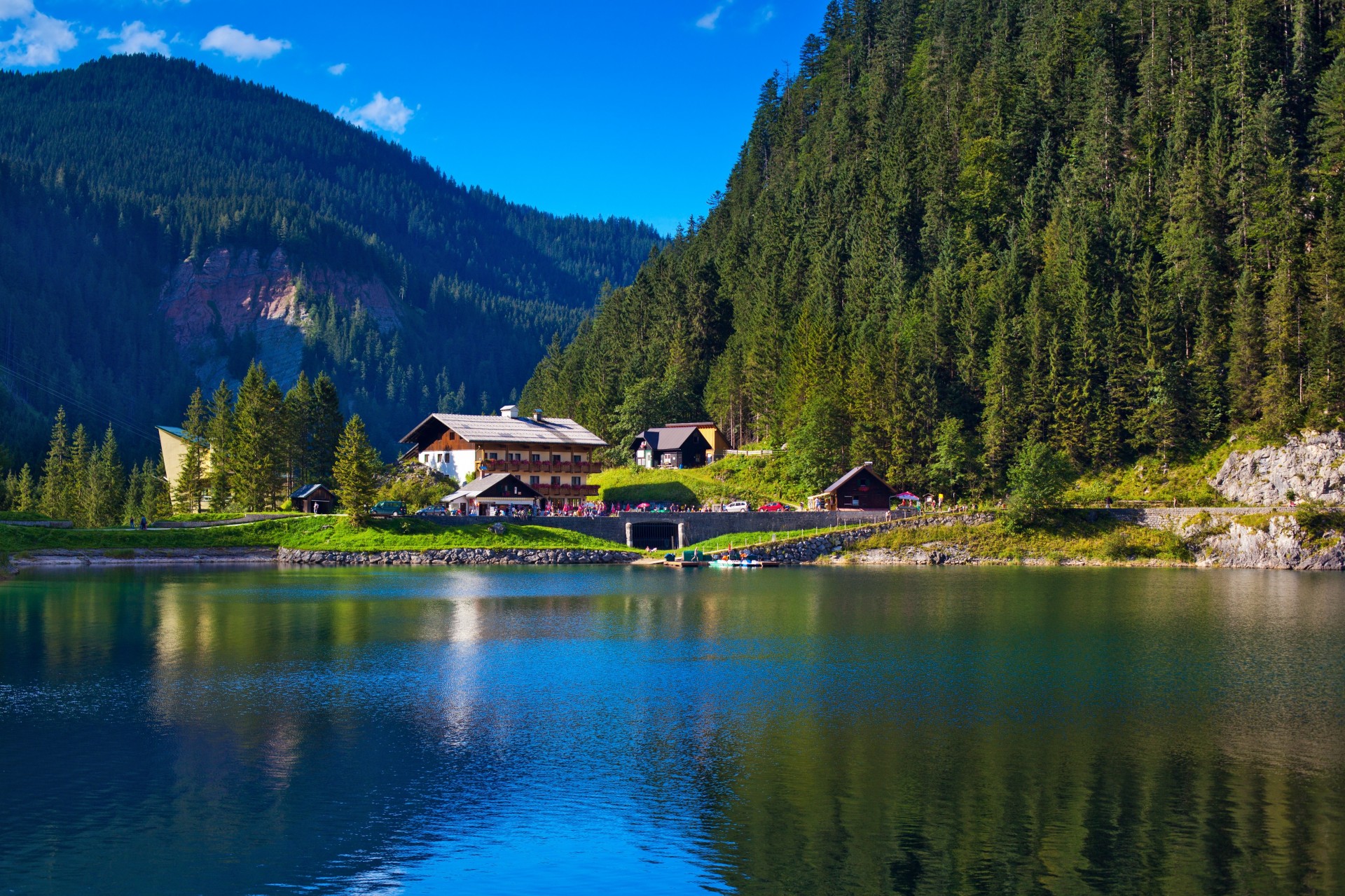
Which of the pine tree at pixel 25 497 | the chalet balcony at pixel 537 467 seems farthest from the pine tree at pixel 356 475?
the pine tree at pixel 25 497

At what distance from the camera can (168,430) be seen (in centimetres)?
13325

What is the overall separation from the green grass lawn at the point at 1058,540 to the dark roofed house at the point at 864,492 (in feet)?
24.2

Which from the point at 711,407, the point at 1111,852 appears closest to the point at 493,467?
the point at 711,407

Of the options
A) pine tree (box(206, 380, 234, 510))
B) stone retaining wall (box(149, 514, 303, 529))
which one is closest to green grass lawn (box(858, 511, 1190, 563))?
stone retaining wall (box(149, 514, 303, 529))

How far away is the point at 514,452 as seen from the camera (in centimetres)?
11225

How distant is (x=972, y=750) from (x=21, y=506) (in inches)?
4770

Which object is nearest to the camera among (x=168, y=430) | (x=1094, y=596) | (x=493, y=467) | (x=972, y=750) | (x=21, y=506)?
(x=972, y=750)

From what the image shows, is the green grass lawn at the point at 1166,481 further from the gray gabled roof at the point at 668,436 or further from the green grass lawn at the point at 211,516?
the green grass lawn at the point at 211,516

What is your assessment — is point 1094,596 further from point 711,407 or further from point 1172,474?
point 711,407

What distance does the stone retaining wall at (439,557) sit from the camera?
291 ft

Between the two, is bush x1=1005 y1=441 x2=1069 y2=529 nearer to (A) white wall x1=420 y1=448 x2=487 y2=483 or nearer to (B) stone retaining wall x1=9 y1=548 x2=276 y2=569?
(A) white wall x1=420 y1=448 x2=487 y2=483

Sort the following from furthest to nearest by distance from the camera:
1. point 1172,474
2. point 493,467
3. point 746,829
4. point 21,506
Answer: point 21,506, point 493,467, point 1172,474, point 746,829

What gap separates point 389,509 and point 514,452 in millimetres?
19095

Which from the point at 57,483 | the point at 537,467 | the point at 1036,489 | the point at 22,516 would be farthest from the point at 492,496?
the point at 57,483
